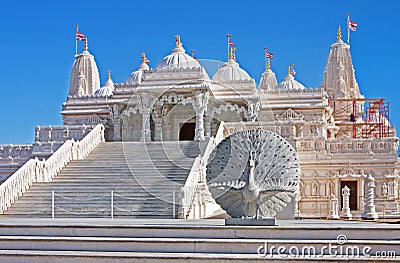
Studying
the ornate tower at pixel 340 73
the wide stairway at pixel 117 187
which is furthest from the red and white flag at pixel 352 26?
the wide stairway at pixel 117 187

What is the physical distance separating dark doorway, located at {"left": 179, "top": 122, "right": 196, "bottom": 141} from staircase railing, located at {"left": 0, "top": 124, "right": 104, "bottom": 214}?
32.5ft

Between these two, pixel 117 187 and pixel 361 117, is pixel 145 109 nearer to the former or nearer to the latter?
pixel 117 187

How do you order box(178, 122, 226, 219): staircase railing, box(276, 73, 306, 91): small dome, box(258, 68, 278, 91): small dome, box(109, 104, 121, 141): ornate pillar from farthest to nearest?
box(258, 68, 278, 91): small dome, box(276, 73, 306, 91): small dome, box(109, 104, 121, 141): ornate pillar, box(178, 122, 226, 219): staircase railing

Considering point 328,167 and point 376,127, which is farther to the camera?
point 376,127

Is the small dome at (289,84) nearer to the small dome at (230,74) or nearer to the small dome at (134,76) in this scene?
the small dome at (230,74)

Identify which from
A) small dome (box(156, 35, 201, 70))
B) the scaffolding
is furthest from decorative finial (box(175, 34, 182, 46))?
the scaffolding

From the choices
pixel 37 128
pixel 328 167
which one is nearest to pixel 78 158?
A: pixel 37 128

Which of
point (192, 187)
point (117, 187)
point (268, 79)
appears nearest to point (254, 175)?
point (192, 187)

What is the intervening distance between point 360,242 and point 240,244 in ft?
7.73

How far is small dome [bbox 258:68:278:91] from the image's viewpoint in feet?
171

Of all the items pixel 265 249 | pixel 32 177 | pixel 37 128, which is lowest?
pixel 265 249

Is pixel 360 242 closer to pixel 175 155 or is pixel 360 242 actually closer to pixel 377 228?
pixel 377 228

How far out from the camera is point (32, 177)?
2364 centimetres

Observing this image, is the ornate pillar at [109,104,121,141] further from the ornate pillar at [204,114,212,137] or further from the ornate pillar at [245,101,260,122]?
the ornate pillar at [245,101,260,122]
